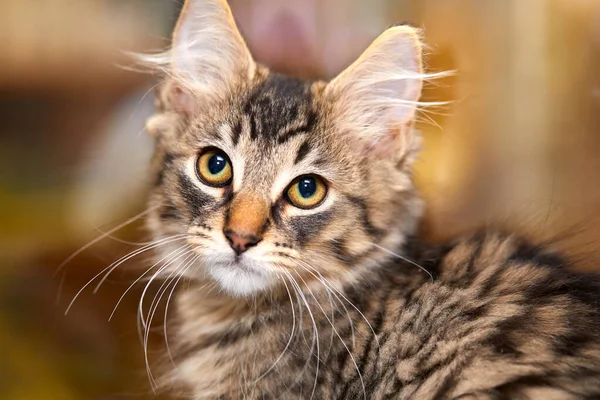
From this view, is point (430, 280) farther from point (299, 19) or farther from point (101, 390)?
point (101, 390)

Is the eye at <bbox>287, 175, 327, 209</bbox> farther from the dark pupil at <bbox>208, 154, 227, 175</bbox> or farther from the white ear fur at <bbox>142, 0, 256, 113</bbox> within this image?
the white ear fur at <bbox>142, 0, 256, 113</bbox>

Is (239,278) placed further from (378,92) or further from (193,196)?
(378,92)

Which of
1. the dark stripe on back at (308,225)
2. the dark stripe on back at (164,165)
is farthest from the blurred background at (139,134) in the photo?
the dark stripe on back at (308,225)

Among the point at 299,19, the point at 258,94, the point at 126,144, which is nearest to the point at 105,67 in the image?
the point at 126,144

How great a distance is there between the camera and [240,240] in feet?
3.28

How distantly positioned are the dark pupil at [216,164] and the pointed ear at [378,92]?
261 mm

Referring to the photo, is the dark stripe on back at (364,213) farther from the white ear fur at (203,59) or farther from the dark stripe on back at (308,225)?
the white ear fur at (203,59)

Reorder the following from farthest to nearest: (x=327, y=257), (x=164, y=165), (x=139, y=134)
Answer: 1. (x=139, y=134)
2. (x=164, y=165)
3. (x=327, y=257)

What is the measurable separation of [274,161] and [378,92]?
0.30 m

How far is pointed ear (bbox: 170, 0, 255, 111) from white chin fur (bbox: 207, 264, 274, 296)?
15.9 inches

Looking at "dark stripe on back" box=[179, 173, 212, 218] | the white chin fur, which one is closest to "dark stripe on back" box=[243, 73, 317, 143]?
"dark stripe on back" box=[179, 173, 212, 218]

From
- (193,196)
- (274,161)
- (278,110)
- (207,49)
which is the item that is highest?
(207,49)

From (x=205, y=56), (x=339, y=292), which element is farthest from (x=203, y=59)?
(x=339, y=292)

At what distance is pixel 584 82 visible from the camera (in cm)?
143
